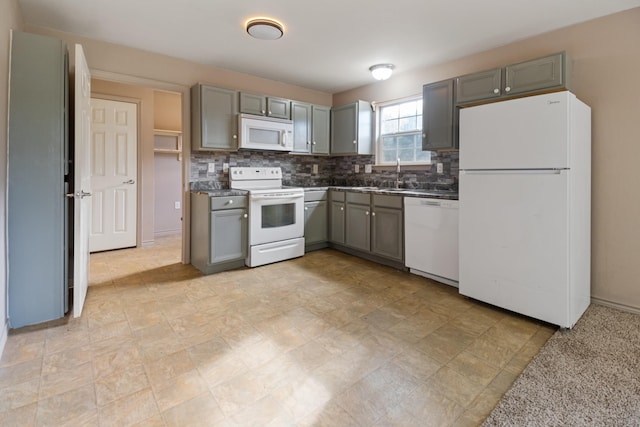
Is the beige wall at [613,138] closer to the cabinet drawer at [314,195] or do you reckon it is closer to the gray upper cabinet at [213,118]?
the cabinet drawer at [314,195]

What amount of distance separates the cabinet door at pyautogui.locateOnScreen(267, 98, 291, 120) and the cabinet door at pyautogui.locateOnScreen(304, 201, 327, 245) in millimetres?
1170

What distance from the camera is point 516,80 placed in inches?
107

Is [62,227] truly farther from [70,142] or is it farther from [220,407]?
[220,407]

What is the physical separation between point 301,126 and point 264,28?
5.68ft

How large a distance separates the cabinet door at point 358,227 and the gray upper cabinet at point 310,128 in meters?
1.03

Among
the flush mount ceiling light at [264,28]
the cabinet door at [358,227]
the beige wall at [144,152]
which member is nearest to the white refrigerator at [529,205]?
the cabinet door at [358,227]

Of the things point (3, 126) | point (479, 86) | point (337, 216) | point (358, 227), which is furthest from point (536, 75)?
point (3, 126)

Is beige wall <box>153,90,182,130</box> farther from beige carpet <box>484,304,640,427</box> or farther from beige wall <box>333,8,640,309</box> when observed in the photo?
beige carpet <box>484,304,640,427</box>

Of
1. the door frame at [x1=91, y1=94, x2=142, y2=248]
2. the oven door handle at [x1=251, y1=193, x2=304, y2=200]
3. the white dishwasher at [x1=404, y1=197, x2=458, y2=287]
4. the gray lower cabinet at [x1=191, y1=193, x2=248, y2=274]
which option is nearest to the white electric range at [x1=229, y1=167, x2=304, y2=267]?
the oven door handle at [x1=251, y1=193, x2=304, y2=200]

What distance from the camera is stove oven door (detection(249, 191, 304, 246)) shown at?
3578mm

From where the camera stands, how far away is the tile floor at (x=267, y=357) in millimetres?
1444

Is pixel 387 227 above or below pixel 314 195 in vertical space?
below

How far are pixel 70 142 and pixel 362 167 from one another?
3342 millimetres

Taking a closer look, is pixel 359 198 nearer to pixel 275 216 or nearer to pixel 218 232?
pixel 275 216
